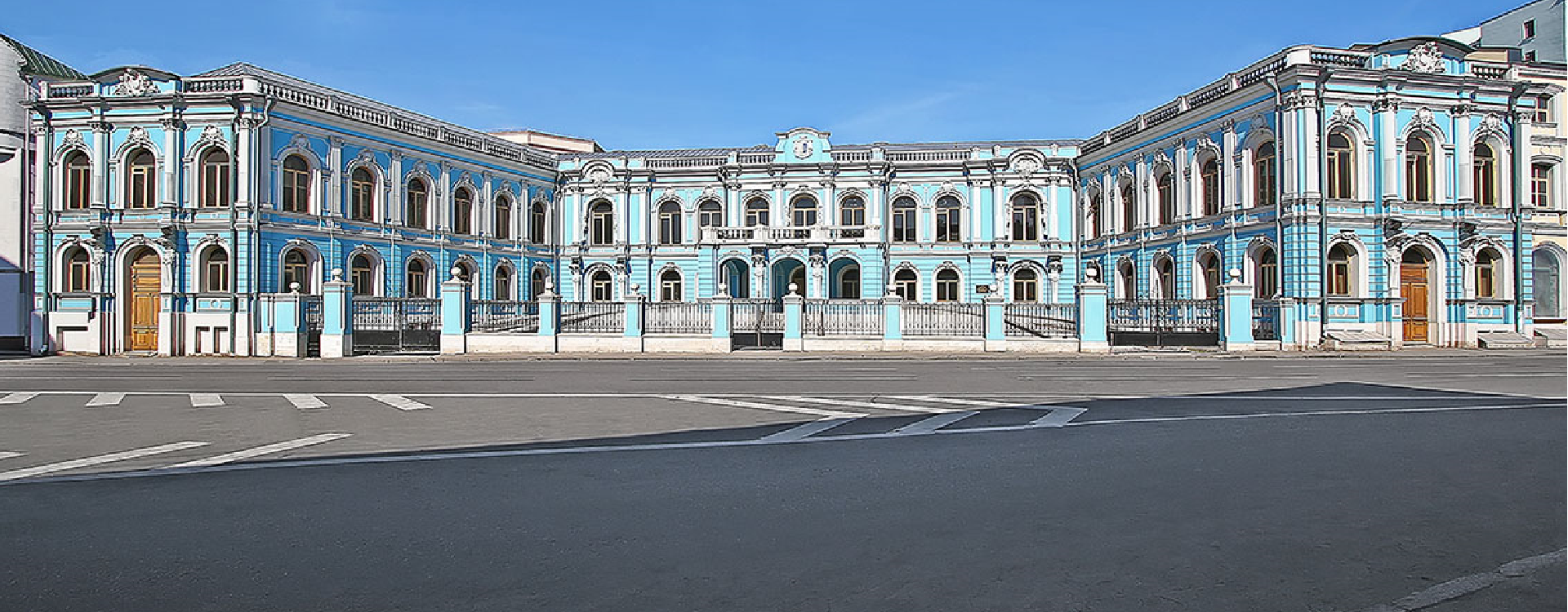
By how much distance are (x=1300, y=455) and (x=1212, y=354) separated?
2063 cm

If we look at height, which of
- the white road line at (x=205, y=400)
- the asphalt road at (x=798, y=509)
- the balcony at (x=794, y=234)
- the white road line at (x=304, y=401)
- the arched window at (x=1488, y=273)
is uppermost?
the balcony at (x=794, y=234)

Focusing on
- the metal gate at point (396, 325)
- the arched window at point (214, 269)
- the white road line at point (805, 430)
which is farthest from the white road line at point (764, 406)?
the arched window at point (214, 269)

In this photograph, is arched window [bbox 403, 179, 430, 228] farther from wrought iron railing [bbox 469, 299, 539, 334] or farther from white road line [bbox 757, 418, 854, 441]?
white road line [bbox 757, 418, 854, 441]

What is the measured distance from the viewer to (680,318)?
1161 inches

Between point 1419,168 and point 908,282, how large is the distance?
1983 cm

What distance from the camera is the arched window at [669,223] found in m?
46.7

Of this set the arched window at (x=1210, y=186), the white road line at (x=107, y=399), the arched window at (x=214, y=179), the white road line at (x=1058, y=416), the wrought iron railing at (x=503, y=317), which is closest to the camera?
the white road line at (x=1058, y=416)

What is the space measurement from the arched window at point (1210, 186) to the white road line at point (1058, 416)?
25348 mm

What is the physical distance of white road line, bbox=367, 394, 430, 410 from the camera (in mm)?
12570

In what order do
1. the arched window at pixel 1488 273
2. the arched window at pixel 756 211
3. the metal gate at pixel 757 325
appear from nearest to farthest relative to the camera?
the metal gate at pixel 757 325
the arched window at pixel 1488 273
the arched window at pixel 756 211

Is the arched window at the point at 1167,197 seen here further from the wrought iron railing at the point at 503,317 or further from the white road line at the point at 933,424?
the white road line at the point at 933,424

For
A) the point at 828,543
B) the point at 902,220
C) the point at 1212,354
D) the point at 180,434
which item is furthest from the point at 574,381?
the point at 902,220

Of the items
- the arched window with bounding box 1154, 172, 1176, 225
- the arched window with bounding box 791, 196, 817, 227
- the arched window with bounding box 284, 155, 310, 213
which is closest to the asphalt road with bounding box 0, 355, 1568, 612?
the arched window with bounding box 284, 155, 310, 213

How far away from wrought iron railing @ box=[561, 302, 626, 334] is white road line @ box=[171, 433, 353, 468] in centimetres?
1952
